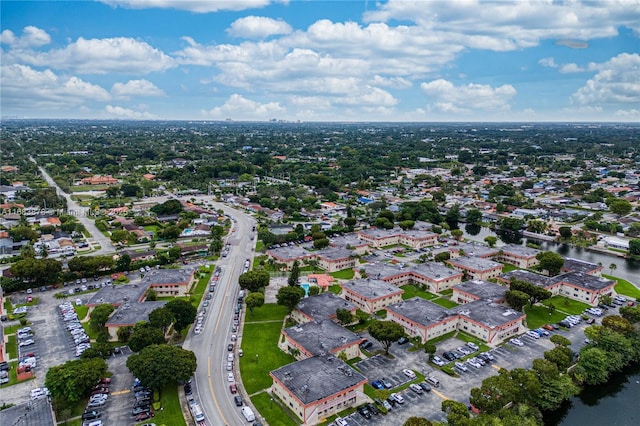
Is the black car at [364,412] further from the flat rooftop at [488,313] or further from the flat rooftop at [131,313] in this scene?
the flat rooftop at [131,313]

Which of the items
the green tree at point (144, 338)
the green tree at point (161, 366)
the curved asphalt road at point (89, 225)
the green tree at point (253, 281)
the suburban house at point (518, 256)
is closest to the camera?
the green tree at point (161, 366)

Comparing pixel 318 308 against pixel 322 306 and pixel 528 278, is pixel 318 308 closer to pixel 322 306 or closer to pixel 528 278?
pixel 322 306

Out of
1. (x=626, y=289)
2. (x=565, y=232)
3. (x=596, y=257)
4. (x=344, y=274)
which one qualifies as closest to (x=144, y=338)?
(x=344, y=274)

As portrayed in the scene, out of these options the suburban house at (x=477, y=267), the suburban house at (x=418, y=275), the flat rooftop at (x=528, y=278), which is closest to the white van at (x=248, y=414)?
the suburban house at (x=418, y=275)

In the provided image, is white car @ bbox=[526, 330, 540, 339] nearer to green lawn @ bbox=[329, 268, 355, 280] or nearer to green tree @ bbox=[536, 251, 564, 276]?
green tree @ bbox=[536, 251, 564, 276]

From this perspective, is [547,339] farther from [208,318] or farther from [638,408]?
[208,318]

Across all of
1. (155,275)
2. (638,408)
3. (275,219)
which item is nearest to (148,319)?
(155,275)
